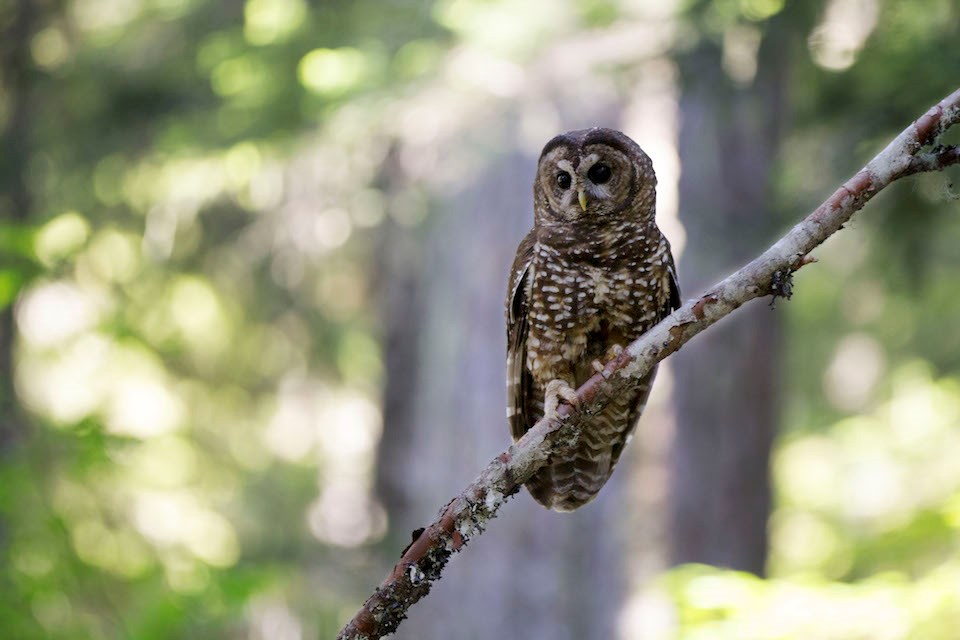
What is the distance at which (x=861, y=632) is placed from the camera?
158 inches

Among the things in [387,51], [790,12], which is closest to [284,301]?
[387,51]

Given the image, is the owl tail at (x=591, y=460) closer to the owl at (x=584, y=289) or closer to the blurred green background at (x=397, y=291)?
the owl at (x=584, y=289)

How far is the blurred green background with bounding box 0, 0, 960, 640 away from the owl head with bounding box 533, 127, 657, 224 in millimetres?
1886

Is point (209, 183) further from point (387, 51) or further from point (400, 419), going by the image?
point (400, 419)

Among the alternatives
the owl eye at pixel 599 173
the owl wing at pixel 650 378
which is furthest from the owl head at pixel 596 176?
the owl wing at pixel 650 378

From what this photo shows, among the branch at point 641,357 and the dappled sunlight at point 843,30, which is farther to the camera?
the dappled sunlight at point 843,30

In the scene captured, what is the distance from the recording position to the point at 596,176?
103 inches

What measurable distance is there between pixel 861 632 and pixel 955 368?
4.86m

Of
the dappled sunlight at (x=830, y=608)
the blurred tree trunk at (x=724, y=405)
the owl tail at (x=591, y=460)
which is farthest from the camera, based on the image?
the blurred tree trunk at (x=724, y=405)

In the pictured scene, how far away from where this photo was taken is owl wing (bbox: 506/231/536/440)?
300 cm

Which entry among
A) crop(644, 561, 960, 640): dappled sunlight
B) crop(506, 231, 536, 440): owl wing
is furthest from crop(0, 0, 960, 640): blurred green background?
crop(506, 231, 536, 440): owl wing

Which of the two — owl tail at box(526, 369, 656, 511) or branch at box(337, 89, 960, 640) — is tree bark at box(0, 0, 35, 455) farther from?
branch at box(337, 89, 960, 640)

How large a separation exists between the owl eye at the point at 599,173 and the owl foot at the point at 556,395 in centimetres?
58

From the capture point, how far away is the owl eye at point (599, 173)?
259cm
